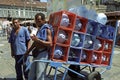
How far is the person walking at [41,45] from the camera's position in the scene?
6020 mm

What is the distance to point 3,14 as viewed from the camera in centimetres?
7388

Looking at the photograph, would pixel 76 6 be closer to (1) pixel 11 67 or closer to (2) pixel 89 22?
(2) pixel 89 22

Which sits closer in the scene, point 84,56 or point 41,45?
point 41,45

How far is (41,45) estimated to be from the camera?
6.14 m

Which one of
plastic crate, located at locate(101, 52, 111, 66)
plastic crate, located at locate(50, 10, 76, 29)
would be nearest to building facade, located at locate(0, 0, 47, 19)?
plastic crate, located at locate(101, 52, 111, 66)

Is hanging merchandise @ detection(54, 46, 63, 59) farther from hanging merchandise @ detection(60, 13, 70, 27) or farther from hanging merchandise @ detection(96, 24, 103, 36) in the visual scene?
hanging merchandise @ detection(96, 24, 103, 36)

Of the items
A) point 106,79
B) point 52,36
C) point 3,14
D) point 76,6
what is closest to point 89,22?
point 76,6

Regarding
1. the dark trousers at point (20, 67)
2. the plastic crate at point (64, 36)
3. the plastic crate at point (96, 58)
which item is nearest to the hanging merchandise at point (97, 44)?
the plastic crate at point (96, 58)

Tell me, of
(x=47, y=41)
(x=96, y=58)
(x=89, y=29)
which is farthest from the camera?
(x=96, y=58)

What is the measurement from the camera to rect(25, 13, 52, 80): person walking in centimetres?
602

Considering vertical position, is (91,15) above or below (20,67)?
above

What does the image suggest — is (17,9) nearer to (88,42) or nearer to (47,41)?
(88,42)

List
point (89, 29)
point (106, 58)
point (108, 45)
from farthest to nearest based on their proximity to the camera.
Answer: point (106, 58)
point (108, 45)
point (89, 29)

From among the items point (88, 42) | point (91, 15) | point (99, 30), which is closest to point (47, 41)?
point (88, 42)
